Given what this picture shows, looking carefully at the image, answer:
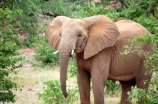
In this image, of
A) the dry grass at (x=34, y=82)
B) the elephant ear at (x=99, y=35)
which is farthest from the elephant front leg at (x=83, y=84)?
the dry grass at (x=34, y=82)

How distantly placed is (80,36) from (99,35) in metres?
0.44

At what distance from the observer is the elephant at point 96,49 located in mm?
5430

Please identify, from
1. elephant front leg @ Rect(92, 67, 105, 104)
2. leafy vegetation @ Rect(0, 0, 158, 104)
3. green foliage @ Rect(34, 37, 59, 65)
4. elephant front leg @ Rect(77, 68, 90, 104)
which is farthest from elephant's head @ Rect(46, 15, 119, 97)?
green foliage @ Rect(34, 37, 59, 65)

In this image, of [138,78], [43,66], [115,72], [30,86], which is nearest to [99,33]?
[115,72]

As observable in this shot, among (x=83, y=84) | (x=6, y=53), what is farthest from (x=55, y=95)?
(x=6, y=53)

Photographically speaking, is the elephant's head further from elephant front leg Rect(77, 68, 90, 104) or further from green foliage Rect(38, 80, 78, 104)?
green foliage Rect(38, 80, 78, 104)

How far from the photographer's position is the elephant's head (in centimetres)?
524

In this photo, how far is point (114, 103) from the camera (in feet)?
24.5

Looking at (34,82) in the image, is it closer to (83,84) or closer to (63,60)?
(83,84)

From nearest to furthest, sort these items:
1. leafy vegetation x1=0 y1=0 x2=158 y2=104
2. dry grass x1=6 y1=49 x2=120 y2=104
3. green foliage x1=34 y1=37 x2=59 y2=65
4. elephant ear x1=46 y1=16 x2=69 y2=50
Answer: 1. leafy vegetation x1=0 y1=0 x2=158 y2=104
2. elephant ear x1=46 y1=16 x2=69 y2=50
3. dry grass x1=6 y1=49 x2=120 y2=104
4. green foliage x1=34 y1=37 x2=59 y2=65

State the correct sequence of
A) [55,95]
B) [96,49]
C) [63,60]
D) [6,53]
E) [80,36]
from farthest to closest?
[55,95]
[6,53]
[96,49]
[80,36]
[63,60]

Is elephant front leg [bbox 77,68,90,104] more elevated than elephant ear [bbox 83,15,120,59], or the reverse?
elephant ear [bbox 83,15,120,59]

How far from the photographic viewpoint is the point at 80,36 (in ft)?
18.2

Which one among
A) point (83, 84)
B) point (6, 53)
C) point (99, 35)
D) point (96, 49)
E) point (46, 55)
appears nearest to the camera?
point (96, 49)
